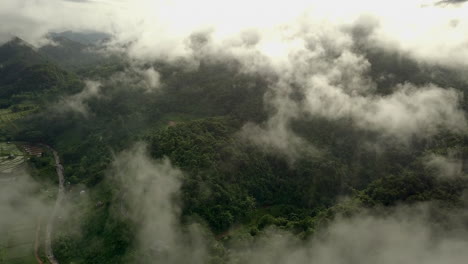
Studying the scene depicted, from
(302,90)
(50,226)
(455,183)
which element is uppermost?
(302,90)

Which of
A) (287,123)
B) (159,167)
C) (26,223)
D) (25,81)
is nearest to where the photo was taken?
(26,223)

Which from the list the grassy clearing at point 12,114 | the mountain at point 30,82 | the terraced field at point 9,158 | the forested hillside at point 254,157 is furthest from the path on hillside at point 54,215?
the mountain at point 30,82

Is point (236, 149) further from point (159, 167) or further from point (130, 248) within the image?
point (130, 248)

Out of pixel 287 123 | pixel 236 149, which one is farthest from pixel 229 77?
pixel 236 149

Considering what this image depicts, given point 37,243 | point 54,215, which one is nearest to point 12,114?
point 54,215

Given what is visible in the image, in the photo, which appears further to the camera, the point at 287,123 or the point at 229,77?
the point at 229,77

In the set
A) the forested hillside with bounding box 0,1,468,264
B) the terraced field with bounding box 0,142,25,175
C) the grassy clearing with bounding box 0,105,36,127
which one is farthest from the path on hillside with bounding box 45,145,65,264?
the grassy clearing with bounding box 0,105,36,127
